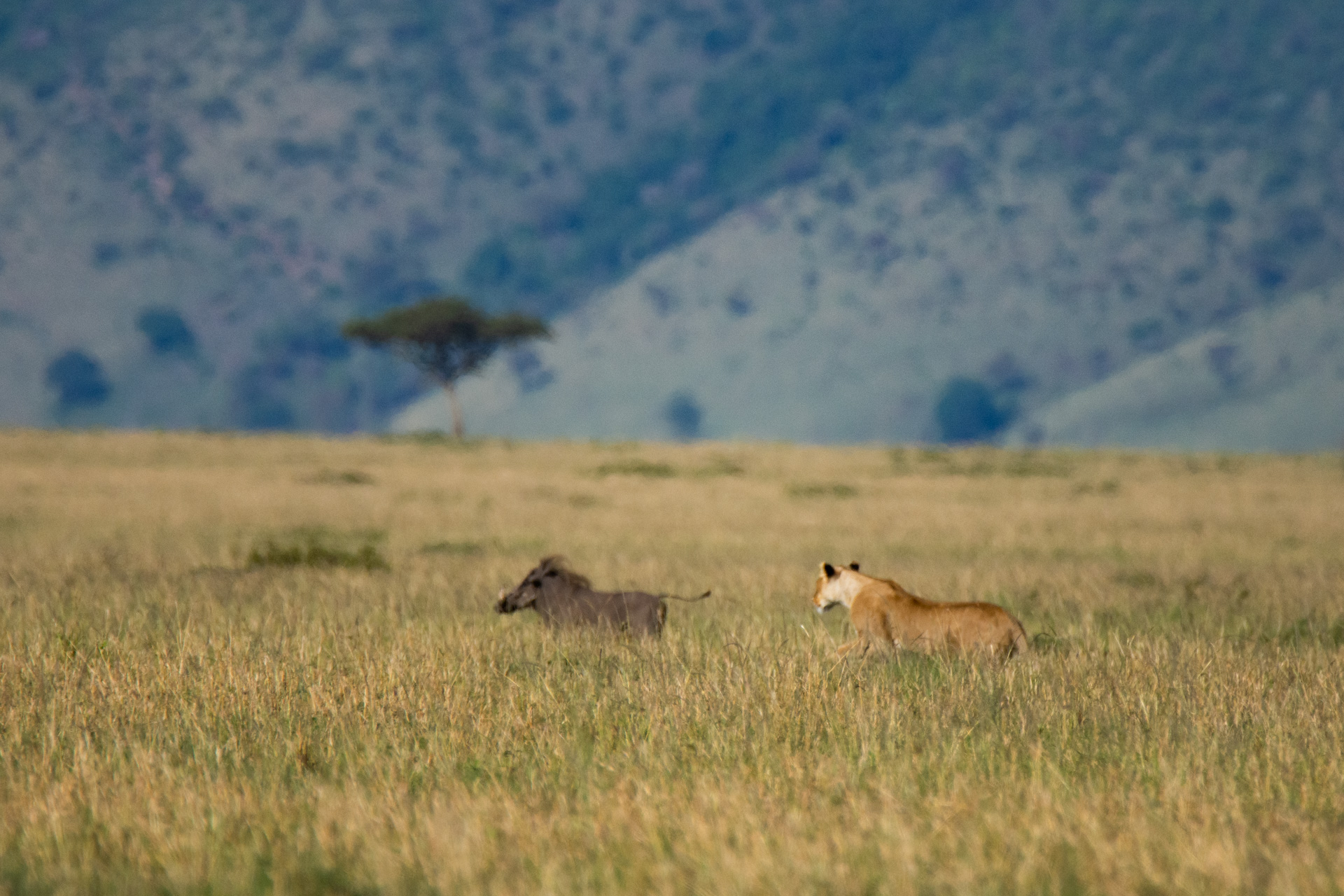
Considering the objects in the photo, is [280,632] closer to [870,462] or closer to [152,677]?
[152,677]

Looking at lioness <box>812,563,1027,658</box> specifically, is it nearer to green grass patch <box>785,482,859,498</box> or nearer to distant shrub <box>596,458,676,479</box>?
green grass patch <box>785,482,859,498</box>

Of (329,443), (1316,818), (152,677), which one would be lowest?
(1316,818)

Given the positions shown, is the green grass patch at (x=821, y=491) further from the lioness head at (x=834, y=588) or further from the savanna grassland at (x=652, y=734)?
the lioness head at (x=834, y=588)

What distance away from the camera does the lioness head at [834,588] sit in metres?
9.71

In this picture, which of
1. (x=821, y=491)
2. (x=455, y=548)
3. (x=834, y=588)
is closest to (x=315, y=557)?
(x=455, y=548)

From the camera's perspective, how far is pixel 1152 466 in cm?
4428

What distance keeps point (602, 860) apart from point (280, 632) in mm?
6052

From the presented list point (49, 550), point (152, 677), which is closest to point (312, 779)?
point (152, 677)

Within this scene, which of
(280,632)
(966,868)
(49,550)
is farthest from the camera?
(49,550)

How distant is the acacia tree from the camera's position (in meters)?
81.8

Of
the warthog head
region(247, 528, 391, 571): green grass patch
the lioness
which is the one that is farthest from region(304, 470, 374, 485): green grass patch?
the lioness

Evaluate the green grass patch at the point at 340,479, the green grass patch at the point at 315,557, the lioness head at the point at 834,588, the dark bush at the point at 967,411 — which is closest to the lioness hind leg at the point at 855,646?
the lioness head at the point at 834,588

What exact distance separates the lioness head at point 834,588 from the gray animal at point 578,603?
2.91 ft

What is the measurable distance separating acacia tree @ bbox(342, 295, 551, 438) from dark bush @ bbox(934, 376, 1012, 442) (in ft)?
201
